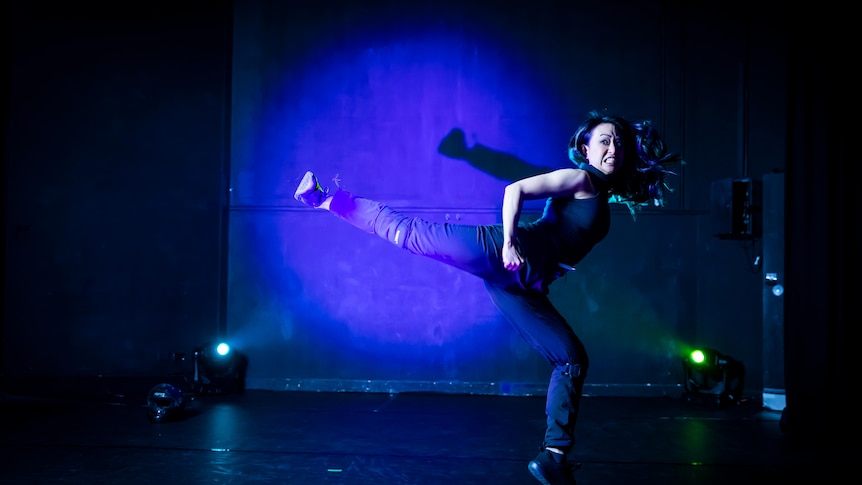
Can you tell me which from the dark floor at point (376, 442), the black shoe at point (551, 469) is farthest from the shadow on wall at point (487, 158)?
the black shoe at point (551, 469)

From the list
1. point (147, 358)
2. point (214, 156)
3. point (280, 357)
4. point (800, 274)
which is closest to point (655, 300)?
point (800, 274)

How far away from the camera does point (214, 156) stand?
20.9 ft

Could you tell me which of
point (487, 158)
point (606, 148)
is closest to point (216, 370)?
point (487, 158)

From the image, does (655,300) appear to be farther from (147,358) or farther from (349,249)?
(147,358)

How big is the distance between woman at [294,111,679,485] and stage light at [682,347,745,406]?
285 centimetres

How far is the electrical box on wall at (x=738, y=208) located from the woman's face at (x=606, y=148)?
2796 mm

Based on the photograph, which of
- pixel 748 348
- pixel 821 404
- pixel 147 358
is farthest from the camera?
pixel 147 358

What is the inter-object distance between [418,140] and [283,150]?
1.21m

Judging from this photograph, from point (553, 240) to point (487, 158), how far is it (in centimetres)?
304

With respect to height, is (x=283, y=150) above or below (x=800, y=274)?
above

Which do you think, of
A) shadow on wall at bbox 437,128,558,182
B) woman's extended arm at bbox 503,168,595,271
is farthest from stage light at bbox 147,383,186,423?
shadow on wall at bbox 437,128,558,182

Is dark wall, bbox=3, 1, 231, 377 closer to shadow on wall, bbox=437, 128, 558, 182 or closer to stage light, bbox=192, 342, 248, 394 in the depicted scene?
stage light, bbox=192, 342, 248, 394

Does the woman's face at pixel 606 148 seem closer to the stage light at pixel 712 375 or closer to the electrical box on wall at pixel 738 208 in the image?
the electrical box on wall at pixel 738 208

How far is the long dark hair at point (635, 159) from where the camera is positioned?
2902mm
